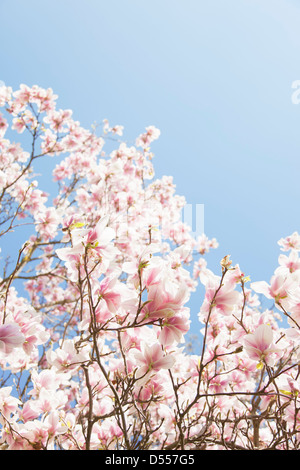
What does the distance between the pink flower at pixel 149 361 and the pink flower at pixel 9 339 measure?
50 cm

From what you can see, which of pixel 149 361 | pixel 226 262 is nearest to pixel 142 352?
pixel 149 361

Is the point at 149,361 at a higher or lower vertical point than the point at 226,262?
lower

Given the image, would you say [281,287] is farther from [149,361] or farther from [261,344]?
[149,361]

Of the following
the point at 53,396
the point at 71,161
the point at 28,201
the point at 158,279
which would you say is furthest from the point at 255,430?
the point at 71,161

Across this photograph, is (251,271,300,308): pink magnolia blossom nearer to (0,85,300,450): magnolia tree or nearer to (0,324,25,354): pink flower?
(0,85,300,450): magnolia tree

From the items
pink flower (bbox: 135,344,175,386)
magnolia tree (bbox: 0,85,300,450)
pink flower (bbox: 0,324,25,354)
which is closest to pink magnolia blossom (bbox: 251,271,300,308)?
magnolia tree (bbox: 0,85,300,450)

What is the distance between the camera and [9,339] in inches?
50.3

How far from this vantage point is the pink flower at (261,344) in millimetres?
1339

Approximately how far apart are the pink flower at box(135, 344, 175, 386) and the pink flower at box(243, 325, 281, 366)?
37cm

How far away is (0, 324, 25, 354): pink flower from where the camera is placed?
4.18 feet

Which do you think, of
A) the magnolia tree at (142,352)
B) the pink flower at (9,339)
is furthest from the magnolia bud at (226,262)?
the pink flower at (9,339)

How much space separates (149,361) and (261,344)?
0.50 m

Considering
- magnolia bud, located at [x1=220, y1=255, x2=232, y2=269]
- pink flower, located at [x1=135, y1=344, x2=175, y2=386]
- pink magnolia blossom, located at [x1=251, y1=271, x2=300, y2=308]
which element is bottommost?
pink flower, located at [x1=135, y1=344, x2=175, y2=386]

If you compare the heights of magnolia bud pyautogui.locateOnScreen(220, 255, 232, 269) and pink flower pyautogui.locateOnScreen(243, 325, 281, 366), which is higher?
magnolia bud pyautogui.locateOnScreen(220, 255, 232, 269)
